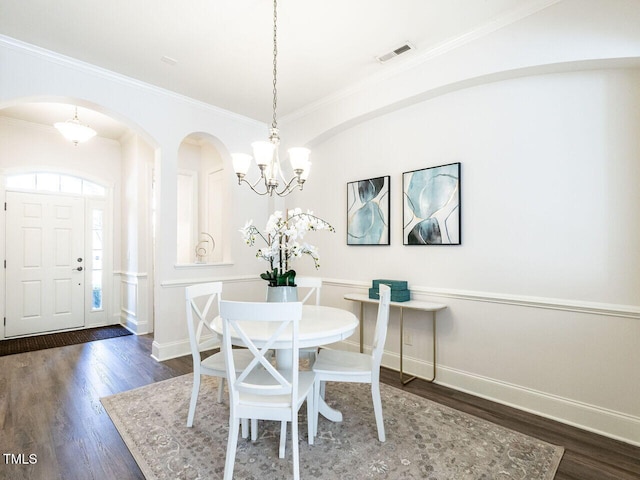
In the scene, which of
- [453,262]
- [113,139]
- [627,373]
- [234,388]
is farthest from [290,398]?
[113,139]

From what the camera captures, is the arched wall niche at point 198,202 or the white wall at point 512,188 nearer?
the white wall at point 512,188

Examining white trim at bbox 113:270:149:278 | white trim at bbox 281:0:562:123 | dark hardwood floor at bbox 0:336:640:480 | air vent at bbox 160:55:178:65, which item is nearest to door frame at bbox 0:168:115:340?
white trim at bbox 113:270:149:278

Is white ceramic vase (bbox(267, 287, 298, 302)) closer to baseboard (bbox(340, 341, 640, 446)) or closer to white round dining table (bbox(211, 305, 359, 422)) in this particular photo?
white round dining table (bbox(211, 305, 359, 422))

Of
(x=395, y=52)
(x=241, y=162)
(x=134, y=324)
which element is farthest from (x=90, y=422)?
(x=395, y=52)

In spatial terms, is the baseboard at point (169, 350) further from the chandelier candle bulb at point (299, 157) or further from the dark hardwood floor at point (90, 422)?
the chandelier candle bulb at point (299, 157)

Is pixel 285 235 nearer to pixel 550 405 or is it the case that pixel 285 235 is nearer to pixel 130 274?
pixel 550 405

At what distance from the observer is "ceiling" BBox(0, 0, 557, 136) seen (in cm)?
238

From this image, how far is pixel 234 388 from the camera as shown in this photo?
177 centimetres

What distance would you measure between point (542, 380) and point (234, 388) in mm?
2249

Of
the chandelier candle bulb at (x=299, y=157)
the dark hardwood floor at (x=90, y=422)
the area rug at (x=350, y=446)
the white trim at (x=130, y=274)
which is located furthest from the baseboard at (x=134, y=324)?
the chandelier candle bulb at (x=299, y=157)

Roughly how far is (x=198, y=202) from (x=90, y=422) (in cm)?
355

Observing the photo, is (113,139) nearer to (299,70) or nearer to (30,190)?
(30,190)

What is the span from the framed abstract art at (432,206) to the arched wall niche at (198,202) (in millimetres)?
2997

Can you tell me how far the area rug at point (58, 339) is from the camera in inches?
160
